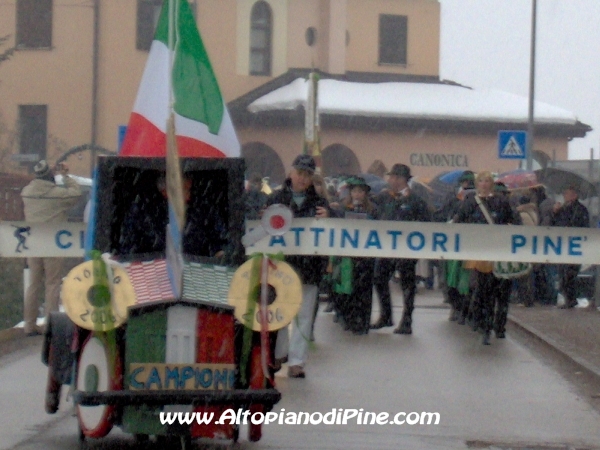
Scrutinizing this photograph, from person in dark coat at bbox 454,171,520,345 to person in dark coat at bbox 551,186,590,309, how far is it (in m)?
5.36

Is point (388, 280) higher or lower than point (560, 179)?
lower

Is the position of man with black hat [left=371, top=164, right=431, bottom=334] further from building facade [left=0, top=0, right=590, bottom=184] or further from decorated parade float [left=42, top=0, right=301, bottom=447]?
building facade [left=0, top=0, right=590, bottom=184]

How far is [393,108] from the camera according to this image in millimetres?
44719

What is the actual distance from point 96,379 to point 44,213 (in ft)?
24.5

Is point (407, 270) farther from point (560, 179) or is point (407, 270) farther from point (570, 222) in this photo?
point (560, 179)

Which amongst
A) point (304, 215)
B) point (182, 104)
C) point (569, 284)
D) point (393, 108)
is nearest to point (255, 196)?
point (569, 284)

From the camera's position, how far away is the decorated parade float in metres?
6.77

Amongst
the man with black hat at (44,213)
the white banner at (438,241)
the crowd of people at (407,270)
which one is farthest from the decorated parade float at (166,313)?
the man with black hat at (44,213)

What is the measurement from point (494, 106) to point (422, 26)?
5.90 metres

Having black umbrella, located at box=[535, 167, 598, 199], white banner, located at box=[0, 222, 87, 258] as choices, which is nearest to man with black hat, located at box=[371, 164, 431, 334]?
white banner, located at box=[0, 222, 87, 258]

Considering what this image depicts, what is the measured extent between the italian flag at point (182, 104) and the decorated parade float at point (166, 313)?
0.47 meters

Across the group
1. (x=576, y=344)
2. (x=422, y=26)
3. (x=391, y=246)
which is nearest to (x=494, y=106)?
(x=422, y=26)

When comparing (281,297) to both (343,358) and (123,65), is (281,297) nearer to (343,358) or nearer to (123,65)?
(343,358)

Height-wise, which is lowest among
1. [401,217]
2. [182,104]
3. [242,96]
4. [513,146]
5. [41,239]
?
[41,239]
